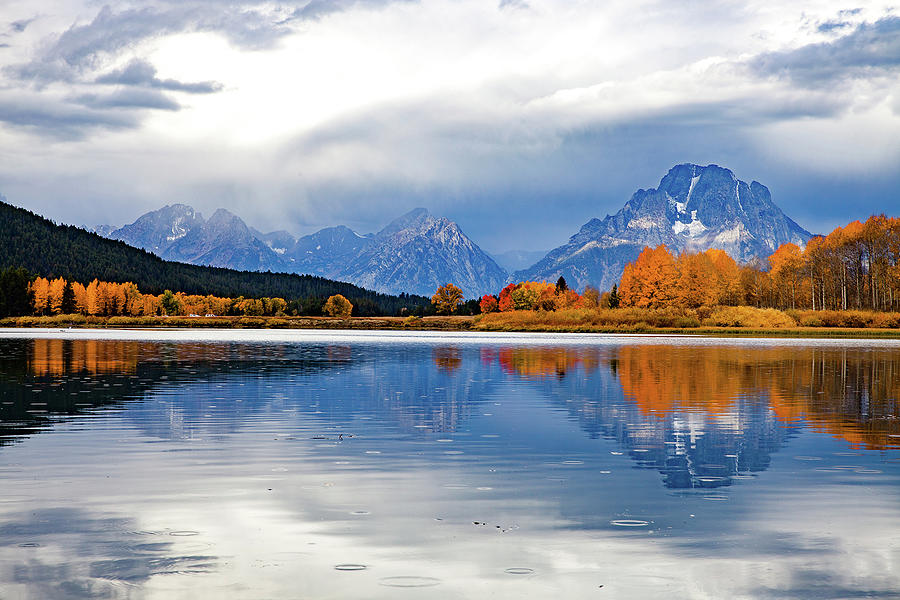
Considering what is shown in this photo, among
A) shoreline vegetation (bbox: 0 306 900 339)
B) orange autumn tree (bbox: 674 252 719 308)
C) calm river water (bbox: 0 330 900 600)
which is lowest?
calm river water (bbox: 0 330 900 600)

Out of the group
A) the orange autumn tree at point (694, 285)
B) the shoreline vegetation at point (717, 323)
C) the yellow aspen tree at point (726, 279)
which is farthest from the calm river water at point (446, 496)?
the yellow aspen tree at point (726, 279)

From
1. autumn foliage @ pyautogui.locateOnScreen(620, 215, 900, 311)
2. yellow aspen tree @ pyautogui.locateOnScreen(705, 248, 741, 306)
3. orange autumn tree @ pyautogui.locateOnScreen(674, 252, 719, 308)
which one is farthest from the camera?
yellow aspen tree @ pyautogui.locateOnScreen(705, 248, 741, 306)

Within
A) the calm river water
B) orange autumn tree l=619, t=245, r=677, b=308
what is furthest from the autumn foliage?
the calm river water

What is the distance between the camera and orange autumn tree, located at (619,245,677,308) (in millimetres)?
150375

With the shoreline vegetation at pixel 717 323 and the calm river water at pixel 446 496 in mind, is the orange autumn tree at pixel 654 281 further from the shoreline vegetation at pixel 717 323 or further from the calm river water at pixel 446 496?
the calm river water at pixel 446 496

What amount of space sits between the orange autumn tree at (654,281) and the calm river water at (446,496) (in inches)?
4648

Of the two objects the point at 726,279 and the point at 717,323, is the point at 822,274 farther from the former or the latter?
the point at 717,323

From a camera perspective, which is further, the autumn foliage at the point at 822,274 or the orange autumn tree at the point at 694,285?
the orange autumn tree at the point at 694,285

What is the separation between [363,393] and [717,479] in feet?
69.7

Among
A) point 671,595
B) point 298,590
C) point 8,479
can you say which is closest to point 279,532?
point 298,590

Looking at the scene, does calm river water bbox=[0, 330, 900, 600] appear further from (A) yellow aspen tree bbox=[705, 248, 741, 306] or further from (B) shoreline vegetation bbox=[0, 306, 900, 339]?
(A) yellow aspen tree bbox=[705, 248, 741, 306]

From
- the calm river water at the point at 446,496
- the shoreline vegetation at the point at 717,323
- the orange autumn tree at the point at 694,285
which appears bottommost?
the calm river water at the point at 446,496

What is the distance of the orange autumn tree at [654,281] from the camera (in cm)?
15038

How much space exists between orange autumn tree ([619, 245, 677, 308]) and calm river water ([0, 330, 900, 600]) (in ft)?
387
